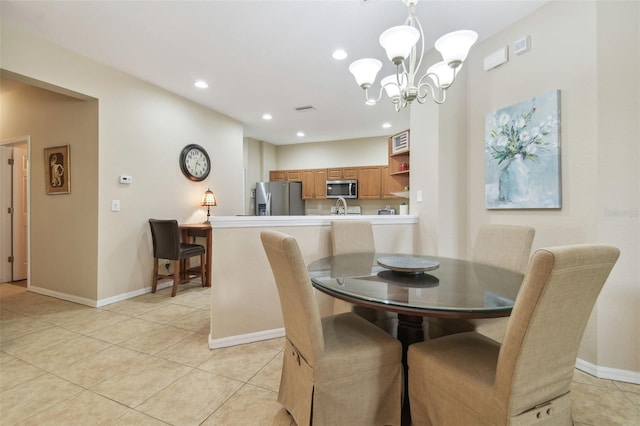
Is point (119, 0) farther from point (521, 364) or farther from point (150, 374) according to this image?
point (521, 364)

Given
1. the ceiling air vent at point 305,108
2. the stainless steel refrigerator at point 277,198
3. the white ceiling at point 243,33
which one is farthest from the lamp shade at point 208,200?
the ceiling air vent at point 305,108

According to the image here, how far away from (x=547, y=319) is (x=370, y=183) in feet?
17.1

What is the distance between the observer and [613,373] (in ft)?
5.97

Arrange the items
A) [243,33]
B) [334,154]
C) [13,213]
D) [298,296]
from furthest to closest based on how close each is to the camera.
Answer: [334,154]
[13,213]
[243,33]
[298,296]

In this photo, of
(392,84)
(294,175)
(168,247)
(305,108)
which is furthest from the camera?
(294,175)

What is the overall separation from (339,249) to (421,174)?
1.31 metres

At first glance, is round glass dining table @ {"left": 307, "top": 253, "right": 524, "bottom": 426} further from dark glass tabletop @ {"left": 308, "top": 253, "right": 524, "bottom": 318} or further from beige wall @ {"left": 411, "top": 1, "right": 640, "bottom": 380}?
beige wall @ {"left": 411, "top": 1, "right": 640, "bottom": 380}

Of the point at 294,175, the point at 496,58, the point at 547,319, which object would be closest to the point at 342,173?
the point at 294,175

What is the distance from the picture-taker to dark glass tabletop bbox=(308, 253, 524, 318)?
1.09 meters

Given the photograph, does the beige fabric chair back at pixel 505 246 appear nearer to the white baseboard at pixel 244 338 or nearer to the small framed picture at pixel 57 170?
the white baseboard at pixel 244 338

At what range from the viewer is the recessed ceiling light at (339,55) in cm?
283

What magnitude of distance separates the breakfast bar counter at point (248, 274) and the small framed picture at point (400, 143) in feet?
4.78

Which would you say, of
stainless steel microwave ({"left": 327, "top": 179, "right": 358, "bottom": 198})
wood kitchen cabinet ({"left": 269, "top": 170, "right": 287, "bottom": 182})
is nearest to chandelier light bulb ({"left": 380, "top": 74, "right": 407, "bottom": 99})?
stainless steel microwave ({"left": 327, "top": 179, "right": 358, "bottom": 198})

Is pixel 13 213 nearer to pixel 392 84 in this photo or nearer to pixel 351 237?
pixel 351 237
